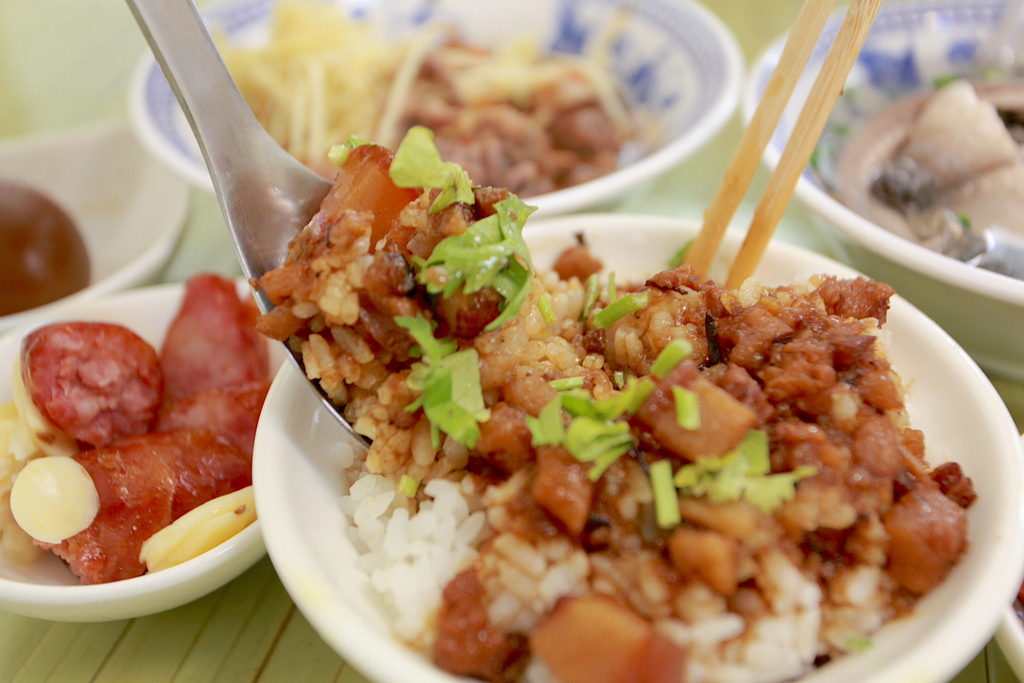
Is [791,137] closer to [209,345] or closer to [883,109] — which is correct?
[209,345]

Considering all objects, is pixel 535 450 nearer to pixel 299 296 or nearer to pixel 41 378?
pixel 299 296

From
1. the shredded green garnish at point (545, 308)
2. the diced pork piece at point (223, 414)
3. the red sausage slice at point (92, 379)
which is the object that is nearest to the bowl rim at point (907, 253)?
the shredded green garnish at point (545, 308)

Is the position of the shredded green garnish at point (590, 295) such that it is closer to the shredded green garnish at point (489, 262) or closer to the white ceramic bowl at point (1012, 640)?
the shredded green garnish at point (489, 262)

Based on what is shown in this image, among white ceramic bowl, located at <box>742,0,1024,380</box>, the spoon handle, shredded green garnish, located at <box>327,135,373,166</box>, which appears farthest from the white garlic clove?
white ceramic bowl, located at <box>742,0,1024,380</box>

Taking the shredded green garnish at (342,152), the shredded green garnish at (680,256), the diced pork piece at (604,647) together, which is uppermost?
the shredded green garnish at (342,152)

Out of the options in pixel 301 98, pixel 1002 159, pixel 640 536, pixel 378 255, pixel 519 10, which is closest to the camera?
pixel 640 536

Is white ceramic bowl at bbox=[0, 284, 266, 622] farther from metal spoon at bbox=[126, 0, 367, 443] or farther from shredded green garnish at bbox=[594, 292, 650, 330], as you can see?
shredded green garnish at bbox=[594, 292, 650, 330]

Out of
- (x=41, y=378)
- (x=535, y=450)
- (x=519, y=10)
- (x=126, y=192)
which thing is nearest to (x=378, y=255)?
(x=535, y=450)
